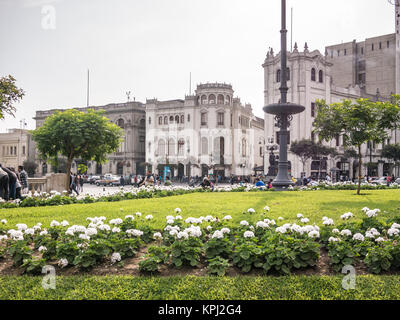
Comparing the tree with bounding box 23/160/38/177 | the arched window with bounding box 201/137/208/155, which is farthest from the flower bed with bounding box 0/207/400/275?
the tree with bounding box 23/160/38/177

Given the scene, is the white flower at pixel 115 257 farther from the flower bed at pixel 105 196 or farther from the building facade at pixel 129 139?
the building facade at pixel 129 139

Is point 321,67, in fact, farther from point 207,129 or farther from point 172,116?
point 172,116

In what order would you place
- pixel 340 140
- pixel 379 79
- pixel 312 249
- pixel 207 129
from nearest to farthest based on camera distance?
pixel 312 249 → pixel 340 140 → pixel 207 129 → pixel 379 79

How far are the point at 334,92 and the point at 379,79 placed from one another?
1760cm

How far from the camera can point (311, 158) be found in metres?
47.5

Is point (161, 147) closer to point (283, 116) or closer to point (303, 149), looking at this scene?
point (303, 149)

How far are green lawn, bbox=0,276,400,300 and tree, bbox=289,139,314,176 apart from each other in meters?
39.3

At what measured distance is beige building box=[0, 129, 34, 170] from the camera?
229 feet

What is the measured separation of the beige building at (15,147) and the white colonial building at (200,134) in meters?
26.2

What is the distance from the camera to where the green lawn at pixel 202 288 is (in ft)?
14.0

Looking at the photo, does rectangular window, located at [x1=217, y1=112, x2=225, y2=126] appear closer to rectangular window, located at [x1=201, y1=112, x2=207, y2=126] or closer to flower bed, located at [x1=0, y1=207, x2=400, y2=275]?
rectangular window, located at [x1=201, y1=112, x2=207, y2=126]

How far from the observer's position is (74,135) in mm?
19688

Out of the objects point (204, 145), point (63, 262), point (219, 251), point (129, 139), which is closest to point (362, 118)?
point (219, 251)

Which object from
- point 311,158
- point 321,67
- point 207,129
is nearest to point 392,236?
point 311,158
